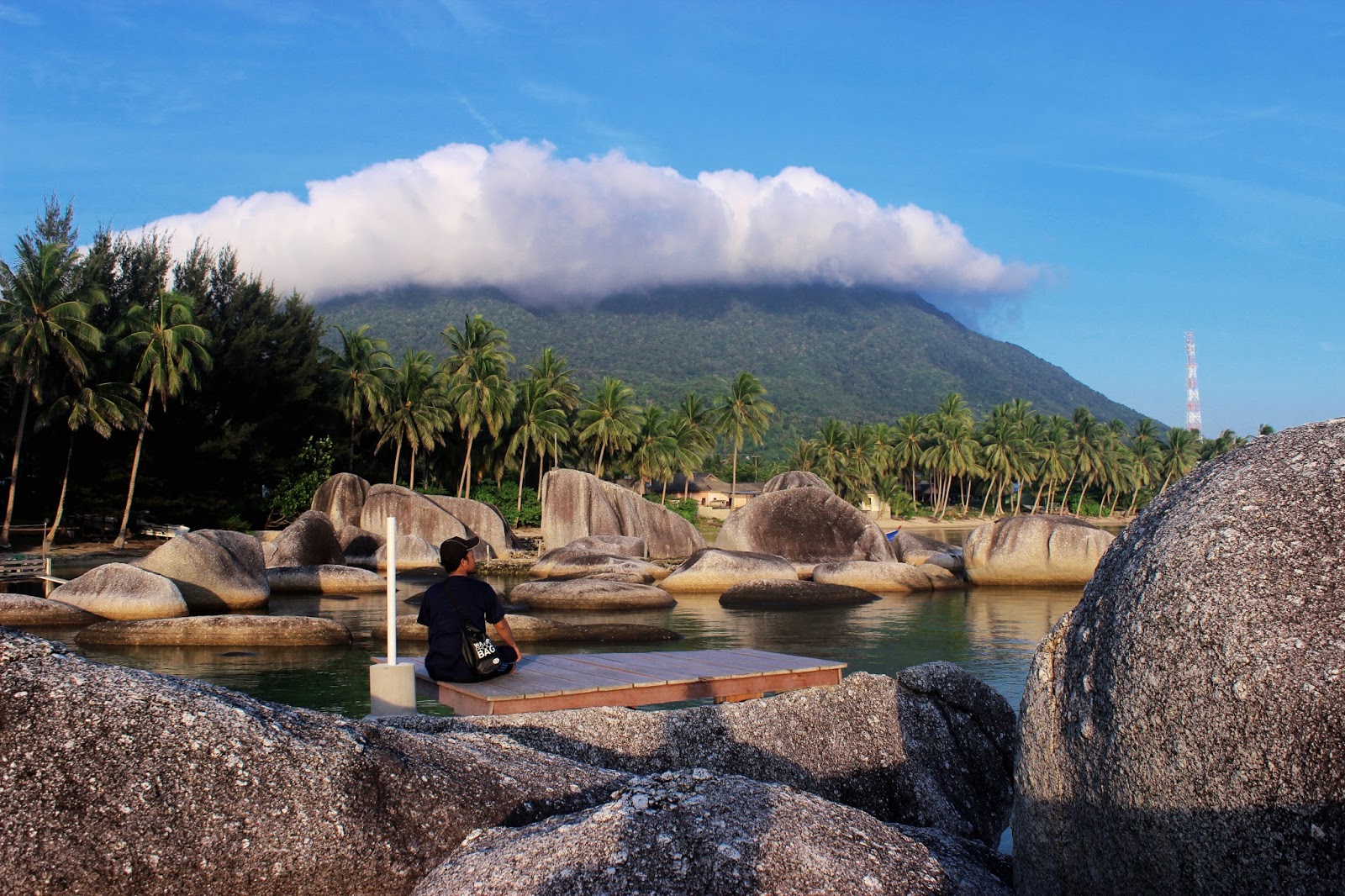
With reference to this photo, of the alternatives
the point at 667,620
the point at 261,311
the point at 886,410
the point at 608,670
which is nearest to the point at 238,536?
the point at 667,620

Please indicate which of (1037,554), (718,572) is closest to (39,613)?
(718,572)

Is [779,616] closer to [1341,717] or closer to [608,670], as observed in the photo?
[608,670]

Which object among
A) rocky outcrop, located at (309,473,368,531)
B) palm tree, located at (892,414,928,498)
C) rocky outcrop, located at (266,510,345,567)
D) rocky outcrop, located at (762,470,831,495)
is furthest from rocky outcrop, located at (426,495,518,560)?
Result: palm tree, located at (892,414,928,498)

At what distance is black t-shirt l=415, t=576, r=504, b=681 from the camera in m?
8.03

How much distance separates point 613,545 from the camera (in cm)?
3778

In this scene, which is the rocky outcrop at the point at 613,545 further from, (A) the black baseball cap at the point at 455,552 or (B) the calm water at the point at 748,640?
(A) the black baseball cap at the point at 455,552

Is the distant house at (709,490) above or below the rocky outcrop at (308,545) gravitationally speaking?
above

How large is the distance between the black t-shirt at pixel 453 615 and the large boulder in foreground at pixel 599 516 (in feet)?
105

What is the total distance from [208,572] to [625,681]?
688 inches

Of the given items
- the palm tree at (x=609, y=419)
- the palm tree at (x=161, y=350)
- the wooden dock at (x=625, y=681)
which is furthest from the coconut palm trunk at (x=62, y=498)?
the wooden dock at (x=625, y=681)

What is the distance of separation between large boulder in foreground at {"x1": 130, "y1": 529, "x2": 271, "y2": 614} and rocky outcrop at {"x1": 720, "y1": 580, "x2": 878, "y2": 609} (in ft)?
36.4

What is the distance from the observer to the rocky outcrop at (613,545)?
37.0 metres

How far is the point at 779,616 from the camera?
79.4ft

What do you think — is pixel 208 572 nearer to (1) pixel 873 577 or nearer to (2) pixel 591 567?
(2) pixel 591 567
